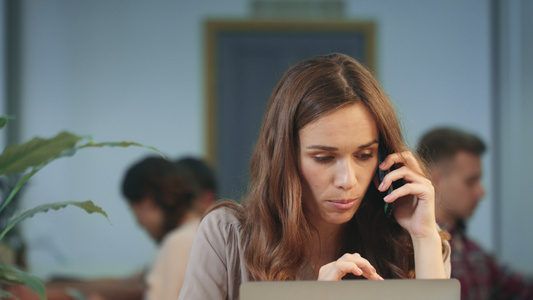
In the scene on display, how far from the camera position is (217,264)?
1129 millimetres

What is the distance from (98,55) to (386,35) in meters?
2.28

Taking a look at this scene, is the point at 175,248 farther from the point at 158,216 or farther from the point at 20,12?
the point at 20,12

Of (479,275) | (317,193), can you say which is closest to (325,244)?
(317,193)

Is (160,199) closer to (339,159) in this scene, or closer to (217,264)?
(217,264)

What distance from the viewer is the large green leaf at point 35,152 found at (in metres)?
0.96

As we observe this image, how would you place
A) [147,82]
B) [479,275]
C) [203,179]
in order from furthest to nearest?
[147,82], [203,179], [479,275]

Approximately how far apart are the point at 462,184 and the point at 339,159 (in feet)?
4.63

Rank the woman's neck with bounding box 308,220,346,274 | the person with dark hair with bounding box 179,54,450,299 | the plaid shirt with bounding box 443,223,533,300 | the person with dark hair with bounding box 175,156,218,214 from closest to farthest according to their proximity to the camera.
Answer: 1. the person with dark hair with bounding box 179,54,450,299
2. the woman's neck with bounding box 308,220,346,274
3. the plaid shirt with bounding box 443,223,533,300
4. the person with dark hair with bounding box 175,156,218,214

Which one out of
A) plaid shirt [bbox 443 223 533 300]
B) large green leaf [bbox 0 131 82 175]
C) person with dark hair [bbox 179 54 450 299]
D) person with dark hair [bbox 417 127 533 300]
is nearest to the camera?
large green leaf [bbox 0 131 82 175]

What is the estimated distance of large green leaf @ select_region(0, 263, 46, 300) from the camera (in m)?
0.86

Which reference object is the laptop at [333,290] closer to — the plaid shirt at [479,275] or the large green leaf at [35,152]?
the large green leaf at [35,152]

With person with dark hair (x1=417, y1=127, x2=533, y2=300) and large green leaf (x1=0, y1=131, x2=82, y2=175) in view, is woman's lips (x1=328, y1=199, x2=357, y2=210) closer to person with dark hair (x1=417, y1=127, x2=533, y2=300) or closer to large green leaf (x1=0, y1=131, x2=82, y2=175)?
large green leaf (x1=0, y1=131, x2=82, y2=175)

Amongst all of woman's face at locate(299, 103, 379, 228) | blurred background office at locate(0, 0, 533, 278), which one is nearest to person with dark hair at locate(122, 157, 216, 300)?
woman's face at locate(299, 103, 379, 228)

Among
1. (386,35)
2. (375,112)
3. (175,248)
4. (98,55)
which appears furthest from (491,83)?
(375,112)
